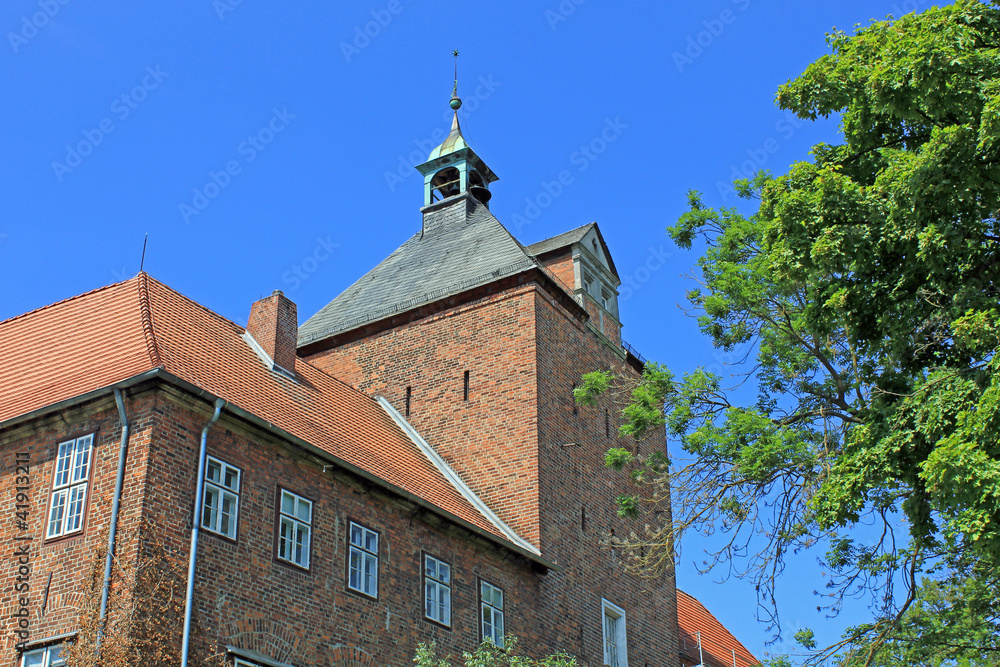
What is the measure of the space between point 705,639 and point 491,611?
14576 mm

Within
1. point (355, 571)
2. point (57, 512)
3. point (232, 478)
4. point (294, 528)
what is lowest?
point (355, 571)

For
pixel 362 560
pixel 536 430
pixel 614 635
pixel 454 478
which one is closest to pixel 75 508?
pixel 362 560

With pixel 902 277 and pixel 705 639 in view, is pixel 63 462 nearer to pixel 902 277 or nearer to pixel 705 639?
pixel 902 277

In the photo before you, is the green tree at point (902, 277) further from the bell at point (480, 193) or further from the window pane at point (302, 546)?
the bell at point (480, 193)

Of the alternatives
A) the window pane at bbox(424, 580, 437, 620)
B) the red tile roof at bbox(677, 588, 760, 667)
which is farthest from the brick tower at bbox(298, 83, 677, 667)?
the red tile roof at bbox(677, 588, 760, 667)

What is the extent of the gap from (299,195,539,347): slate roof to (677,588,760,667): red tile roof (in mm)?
10791

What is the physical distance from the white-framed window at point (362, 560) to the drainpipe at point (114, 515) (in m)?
3.93

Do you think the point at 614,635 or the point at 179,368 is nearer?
the point at 179,368

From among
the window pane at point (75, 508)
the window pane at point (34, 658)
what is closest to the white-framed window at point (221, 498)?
the window pane at point (75, 508)

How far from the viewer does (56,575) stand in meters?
13.5

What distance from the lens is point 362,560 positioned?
16.6 meters

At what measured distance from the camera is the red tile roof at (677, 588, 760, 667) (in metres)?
28.4

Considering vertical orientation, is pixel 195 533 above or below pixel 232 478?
below

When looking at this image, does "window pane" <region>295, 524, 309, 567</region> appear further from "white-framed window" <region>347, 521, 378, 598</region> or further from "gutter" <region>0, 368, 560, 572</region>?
"gutter" <region>0, 368, 560, 572</region>
